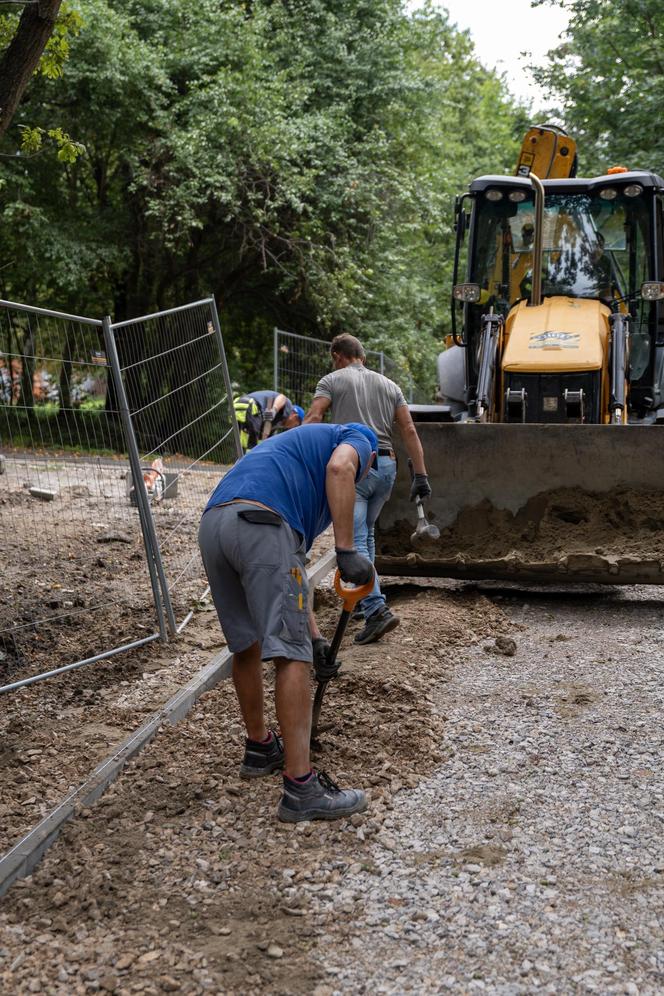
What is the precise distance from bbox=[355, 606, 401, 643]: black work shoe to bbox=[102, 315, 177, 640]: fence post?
1.16 metres

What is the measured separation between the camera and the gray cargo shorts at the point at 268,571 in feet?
12.8

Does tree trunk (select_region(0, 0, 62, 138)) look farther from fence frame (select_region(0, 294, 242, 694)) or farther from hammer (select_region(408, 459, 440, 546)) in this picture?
hammer (select_region(408, 459, 440, 546))

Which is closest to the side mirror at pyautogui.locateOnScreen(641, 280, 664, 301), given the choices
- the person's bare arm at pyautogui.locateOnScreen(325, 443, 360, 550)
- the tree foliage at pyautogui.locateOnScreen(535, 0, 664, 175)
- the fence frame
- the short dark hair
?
the short dark hair

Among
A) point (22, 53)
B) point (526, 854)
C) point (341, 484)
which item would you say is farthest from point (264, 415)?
point (526, 854)

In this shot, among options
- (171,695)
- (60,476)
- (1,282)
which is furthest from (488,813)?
(1,282)

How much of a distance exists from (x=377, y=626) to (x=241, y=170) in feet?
45.1

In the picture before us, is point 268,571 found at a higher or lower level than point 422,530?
higher

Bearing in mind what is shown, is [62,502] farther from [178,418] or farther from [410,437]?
[410,437]

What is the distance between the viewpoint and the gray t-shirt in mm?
6629

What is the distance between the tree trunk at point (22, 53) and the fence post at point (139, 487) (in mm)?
1228

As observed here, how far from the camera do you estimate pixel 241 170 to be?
1831cm

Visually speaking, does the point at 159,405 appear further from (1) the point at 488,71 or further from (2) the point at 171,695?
(1) the point at 488,71

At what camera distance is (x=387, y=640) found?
6.39m

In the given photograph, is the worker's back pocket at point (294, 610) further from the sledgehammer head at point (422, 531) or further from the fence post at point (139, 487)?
the sledgehammer head at point (422, 531)
